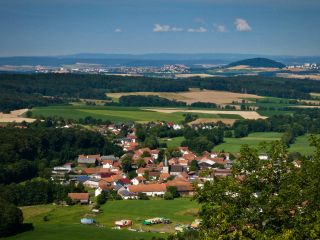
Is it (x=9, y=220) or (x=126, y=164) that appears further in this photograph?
(x=126, y=164)

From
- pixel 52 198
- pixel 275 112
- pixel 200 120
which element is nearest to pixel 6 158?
pixel 52 198

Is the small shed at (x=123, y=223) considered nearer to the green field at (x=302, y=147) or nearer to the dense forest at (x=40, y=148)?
the dense forest at (x=40, y=148)

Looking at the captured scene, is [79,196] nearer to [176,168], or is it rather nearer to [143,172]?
[143,172]

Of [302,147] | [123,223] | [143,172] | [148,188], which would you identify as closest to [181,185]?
[148,188]

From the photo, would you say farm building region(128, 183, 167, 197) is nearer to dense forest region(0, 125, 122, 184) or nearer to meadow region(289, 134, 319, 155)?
dense forest region(0, 125, 122, 184)

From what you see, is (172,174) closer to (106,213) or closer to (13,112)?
(106,213)

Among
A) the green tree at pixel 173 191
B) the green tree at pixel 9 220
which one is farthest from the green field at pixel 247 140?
the green tree at pixel 9 220
